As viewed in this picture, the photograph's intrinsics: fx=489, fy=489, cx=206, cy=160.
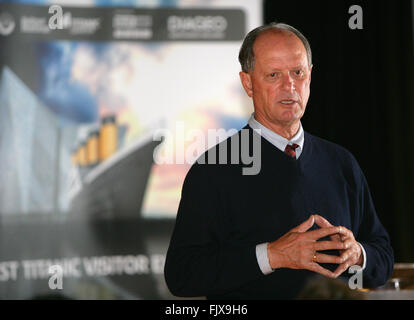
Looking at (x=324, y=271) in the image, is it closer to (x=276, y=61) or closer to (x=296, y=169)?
(x=296, y=169)

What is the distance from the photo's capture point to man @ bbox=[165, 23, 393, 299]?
1.36 m

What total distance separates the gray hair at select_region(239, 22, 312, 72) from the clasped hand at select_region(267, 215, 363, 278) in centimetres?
52

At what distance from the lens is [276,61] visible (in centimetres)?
149

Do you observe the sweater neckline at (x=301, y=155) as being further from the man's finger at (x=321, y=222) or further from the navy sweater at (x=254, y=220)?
the man's finger at (x=321, y=222)

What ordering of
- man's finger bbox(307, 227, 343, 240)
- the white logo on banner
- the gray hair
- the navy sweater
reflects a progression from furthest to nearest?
the white logo on banner < the gray hair < the navy sweater < man's finger bbox(307, 227, 343, 240)

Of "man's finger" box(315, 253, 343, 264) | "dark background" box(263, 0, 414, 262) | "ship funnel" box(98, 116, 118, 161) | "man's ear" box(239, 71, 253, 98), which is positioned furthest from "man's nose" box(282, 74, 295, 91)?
"ship funnel" box(98, 116, 118, 161)

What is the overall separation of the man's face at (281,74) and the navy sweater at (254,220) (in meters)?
0.11

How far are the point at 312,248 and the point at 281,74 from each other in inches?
21.0

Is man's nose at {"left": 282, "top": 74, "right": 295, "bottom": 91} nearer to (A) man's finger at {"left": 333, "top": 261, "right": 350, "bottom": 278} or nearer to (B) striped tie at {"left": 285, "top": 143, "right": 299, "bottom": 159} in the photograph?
(B) striped tie at {"left": 285, "top": 143, "right": 299, "bottom": 159}

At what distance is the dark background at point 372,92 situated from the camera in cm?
341

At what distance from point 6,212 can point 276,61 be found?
249 centimetres

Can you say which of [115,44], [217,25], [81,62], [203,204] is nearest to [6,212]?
[81,62]

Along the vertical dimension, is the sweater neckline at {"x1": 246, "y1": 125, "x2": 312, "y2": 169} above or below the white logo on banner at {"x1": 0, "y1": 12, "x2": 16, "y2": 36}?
below

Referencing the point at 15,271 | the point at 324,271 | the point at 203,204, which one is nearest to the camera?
the point at 324,271
